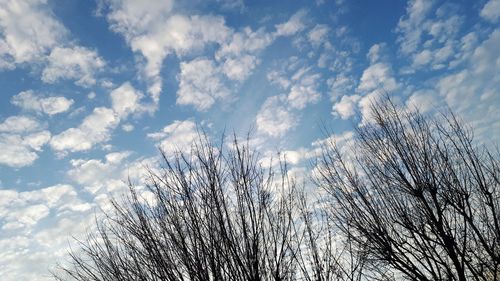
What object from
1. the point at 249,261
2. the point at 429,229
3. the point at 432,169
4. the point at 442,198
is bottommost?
the point at 249,261

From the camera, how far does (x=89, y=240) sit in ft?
20.3

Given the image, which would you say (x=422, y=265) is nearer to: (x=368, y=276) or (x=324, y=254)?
(x=368, y=276)

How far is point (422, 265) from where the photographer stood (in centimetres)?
705

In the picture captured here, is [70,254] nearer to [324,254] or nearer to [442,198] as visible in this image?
[324,254]

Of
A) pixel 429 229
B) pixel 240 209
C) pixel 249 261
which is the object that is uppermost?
pixel 429 229

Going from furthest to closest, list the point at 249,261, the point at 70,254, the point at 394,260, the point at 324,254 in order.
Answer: the point at 394,260, the point at 70,254, the point at 324,254, the point at 249,261

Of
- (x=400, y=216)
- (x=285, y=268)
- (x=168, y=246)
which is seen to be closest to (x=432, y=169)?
(x=400, y=216)

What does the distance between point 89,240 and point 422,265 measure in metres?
6.65

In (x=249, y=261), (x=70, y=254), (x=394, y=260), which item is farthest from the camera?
(x=394, y=260)

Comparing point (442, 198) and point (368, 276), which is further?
point (368, 276)

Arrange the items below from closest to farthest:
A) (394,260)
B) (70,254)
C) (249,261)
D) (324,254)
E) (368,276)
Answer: (249,261)
(324,254)
(70,254)
(394,260)
(368,276)

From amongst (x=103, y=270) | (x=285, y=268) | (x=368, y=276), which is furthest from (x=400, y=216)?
(x=103, y=270)

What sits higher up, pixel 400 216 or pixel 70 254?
pixel 400 216

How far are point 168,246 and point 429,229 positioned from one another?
5.61m
